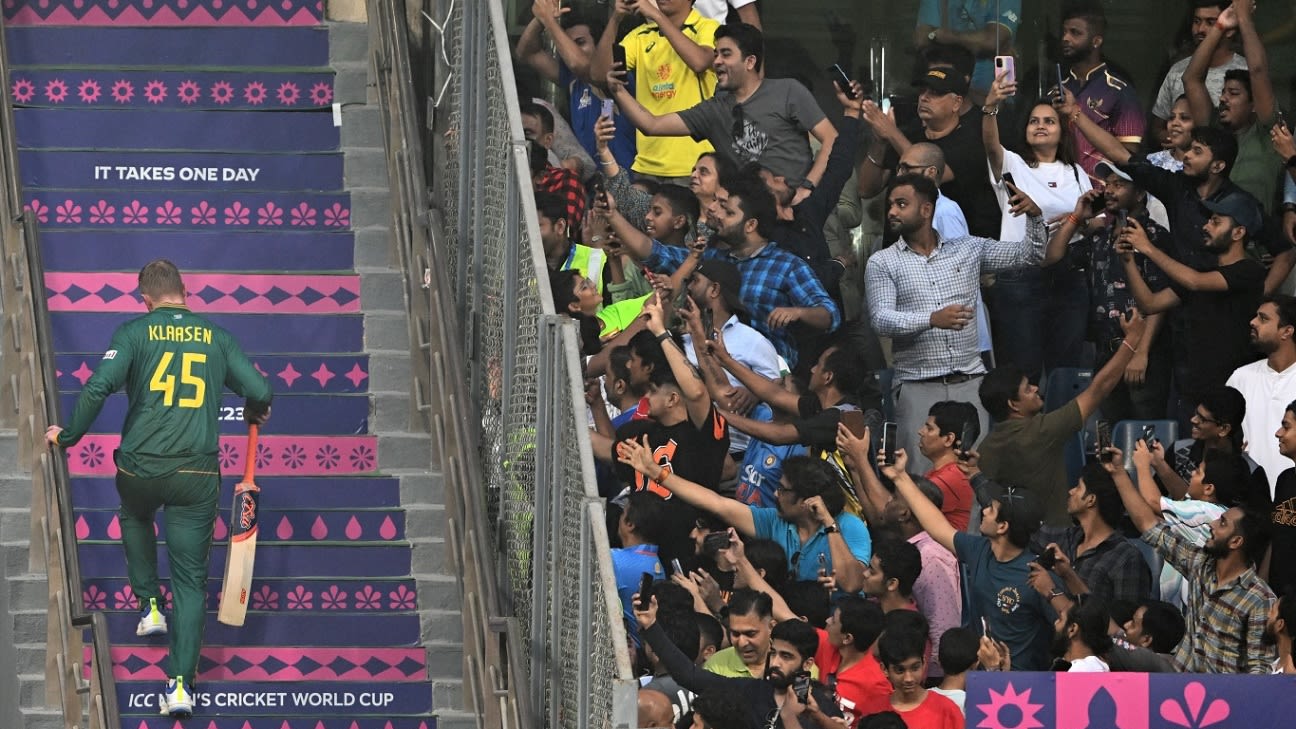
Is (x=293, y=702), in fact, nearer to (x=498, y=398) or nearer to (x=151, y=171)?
(x=498, y=398)

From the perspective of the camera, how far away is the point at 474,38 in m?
10.2

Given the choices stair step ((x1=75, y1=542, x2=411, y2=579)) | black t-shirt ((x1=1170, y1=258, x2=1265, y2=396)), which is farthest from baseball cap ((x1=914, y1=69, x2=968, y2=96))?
stair step ((x1=75, y1=542, x2=411, y2=579))

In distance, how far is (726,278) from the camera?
34.8 feet

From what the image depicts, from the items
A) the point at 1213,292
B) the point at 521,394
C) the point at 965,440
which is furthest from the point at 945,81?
the point at 521,394

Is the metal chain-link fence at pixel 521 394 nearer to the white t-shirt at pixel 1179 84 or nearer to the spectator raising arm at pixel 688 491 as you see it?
the spectator raising arm at pixel 688 491

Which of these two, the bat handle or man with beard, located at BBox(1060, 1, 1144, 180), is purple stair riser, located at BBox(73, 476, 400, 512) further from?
man with beard, located at BBox(1060, 1, 1144, 180)

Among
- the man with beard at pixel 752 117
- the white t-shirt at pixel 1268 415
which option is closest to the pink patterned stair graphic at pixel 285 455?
the man with beard at pixel 752 117

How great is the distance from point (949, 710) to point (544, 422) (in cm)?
185

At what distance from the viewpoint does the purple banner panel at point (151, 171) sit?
1159 cm

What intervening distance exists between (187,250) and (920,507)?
3943 mm

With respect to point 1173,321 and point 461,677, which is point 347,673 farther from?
point 1173,321

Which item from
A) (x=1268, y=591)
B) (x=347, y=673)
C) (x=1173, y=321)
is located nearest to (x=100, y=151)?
(x=347, y=673)

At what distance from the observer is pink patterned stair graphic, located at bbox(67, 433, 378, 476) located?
10453 mm

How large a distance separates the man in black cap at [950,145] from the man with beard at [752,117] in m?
0.44
